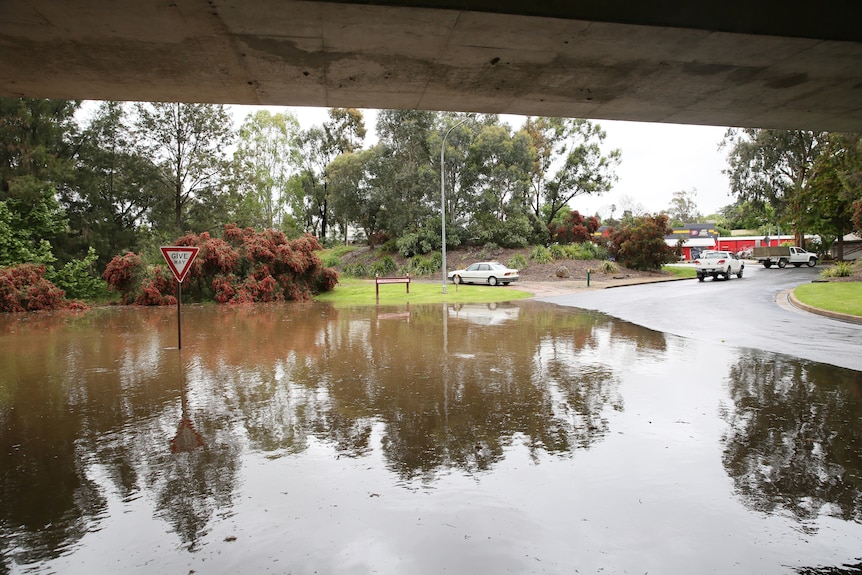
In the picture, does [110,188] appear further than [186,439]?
Yes

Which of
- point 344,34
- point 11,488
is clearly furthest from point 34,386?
point 344,34

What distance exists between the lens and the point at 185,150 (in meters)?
35.4

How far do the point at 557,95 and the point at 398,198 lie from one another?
36476 millimetres

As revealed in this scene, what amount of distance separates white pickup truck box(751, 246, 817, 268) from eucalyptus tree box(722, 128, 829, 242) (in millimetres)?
2186

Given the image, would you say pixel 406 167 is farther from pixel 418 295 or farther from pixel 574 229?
pixel 418 295

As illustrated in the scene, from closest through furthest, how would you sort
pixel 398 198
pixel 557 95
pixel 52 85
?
pixel 52 85
pixel 557 95
pixel 398 198

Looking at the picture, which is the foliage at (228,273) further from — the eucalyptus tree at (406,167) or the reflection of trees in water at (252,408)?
the eucalyptus tree at (406,167)

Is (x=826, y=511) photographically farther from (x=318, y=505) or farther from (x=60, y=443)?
(x=60, y=443)

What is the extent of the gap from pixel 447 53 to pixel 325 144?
50.2 m

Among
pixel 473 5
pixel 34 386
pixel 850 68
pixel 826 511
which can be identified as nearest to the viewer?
pixel 826 511

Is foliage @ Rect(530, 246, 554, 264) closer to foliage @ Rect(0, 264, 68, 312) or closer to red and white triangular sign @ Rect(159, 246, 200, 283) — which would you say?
foliage @ Rect(0, 264, 68, 312)

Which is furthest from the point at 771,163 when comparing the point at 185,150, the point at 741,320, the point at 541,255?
the point at 185,150

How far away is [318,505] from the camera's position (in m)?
3.92

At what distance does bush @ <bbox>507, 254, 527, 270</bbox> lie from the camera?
37.7 m
